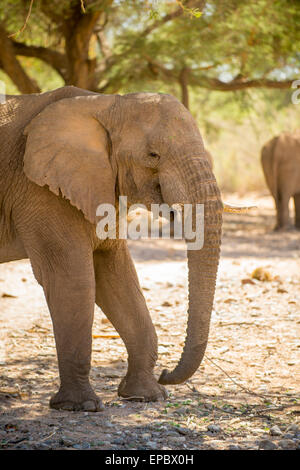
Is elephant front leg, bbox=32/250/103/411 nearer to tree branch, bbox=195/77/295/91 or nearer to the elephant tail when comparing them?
tree branch, bbox=195/77/295/91

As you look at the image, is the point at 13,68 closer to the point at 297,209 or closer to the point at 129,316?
the point at 129,316

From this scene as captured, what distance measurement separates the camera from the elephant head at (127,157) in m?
4.08

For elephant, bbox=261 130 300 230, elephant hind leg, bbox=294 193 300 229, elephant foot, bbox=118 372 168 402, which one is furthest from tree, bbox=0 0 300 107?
elephant foot, bbox=118 372 168 402

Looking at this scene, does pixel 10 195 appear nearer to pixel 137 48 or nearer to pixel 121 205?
pixel 121 205

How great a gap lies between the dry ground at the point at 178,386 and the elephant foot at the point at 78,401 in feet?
0.21

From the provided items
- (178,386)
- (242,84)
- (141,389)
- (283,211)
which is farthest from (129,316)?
(283,211)

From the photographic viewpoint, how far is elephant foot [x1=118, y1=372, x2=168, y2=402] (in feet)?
15.6

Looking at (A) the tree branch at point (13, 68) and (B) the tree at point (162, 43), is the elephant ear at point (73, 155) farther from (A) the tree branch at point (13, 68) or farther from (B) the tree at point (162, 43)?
(A) the tree branch at point (13, 68)

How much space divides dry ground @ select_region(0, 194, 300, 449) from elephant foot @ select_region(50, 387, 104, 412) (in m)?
0.06

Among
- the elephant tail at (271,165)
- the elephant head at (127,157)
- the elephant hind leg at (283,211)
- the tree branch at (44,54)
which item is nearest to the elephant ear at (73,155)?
the elephant head at (127,157)

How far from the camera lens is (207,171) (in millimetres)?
4129
